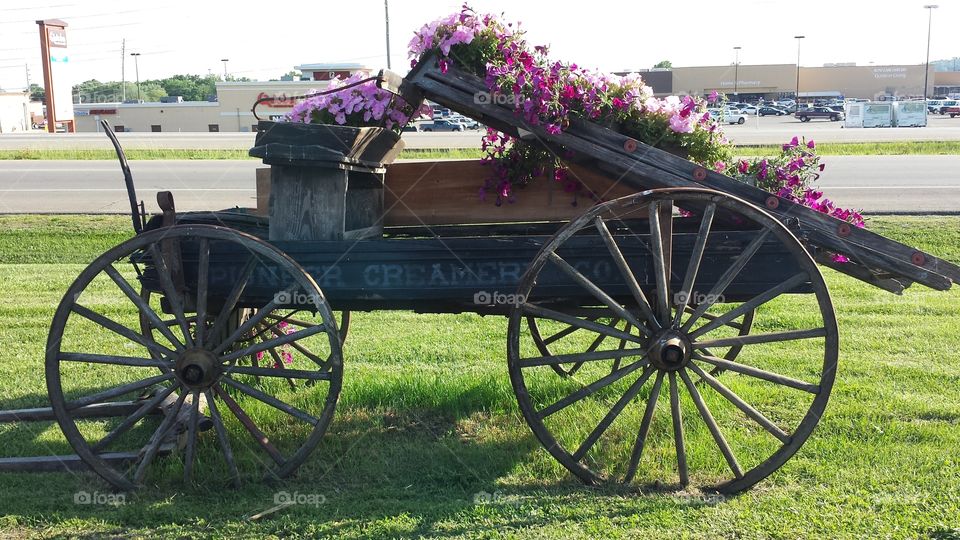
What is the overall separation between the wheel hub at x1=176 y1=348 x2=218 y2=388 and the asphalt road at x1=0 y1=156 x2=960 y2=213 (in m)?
Result: 8.98

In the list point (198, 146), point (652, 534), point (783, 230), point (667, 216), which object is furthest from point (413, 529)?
point (198, 146)

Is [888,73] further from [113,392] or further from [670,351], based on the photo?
[113,392]

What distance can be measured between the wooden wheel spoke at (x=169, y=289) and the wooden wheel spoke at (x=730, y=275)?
2.35 metres

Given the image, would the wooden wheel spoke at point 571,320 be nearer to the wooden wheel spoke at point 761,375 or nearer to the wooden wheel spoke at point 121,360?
the wooden wheel spoke at point 761,375

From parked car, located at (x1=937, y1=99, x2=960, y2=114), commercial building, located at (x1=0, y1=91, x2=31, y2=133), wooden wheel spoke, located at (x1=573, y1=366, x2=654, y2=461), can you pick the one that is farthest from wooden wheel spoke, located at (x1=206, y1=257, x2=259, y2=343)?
parked car, located at (x1=937, y1=99, x2=960, y2=114)

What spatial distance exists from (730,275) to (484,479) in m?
1.57

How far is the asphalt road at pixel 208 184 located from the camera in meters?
13.3

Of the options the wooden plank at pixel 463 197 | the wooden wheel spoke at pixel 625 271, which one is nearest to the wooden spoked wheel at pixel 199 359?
the wooden plank at pixel 463 197

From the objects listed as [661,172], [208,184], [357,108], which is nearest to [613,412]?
[661,172]

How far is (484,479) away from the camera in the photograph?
457 centimetres

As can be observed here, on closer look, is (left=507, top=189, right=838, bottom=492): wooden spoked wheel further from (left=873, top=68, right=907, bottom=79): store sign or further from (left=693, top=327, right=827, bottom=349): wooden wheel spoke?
(left=873, top=68, right=907, bottom=79): store sign

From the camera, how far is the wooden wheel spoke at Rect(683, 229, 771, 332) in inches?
163

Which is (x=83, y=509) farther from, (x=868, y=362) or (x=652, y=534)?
(x=868, y=362)

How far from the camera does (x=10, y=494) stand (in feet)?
14.5
